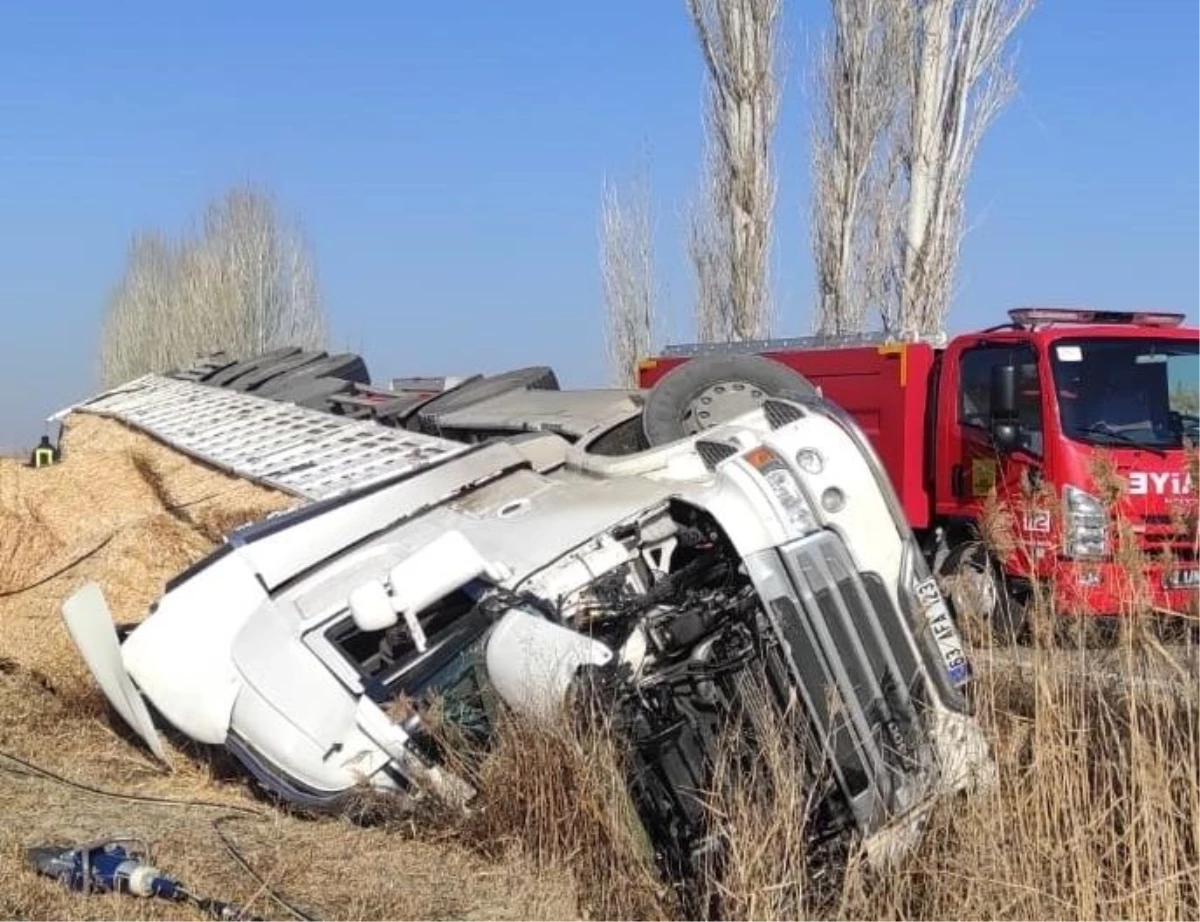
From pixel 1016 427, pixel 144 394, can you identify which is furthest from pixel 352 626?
→ pixel 144 394

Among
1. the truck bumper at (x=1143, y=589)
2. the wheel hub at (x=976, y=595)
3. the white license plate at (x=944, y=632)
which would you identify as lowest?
the white license plate at (x=944, y=632)

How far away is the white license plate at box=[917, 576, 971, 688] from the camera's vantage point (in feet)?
16.3

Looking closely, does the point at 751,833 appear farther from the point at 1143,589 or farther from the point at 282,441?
the point at 282,441

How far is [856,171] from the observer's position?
2002cm

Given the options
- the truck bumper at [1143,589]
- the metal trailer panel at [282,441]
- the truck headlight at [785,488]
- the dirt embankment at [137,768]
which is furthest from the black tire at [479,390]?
the truck bumper at [1143,589]

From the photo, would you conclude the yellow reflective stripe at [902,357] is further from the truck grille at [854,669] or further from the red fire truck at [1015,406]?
the truck grille at [854,669]

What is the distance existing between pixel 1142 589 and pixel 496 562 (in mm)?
2223

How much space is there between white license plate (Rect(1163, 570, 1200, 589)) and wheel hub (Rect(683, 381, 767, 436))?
3242 mm

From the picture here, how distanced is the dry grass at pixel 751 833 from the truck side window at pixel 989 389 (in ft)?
15.3

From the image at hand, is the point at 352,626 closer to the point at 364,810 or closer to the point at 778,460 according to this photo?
the point at 364,810

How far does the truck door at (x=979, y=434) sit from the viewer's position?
30.0 ft

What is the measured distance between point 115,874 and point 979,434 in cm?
650

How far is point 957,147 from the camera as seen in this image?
18.0 metres

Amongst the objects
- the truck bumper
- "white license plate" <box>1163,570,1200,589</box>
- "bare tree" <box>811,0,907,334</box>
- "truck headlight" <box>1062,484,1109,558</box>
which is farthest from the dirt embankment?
"bare tree" <box>811,0,907,334</box>
